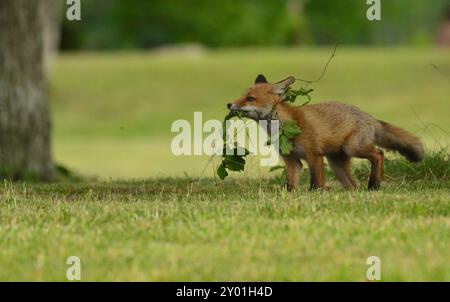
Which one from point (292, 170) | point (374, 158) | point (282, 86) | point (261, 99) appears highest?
point (282, 86)

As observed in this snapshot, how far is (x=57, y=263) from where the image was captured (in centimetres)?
706

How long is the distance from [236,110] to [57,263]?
3.49 meters

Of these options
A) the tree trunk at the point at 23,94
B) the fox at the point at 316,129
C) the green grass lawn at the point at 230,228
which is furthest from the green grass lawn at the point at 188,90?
the fox at the point at 316,129

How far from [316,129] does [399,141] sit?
1176mm

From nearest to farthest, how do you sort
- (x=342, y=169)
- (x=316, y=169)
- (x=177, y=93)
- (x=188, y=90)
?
(x=316, y=169)
(x=342, y=169)
(x=177, y=93)
(x=188, y=90)

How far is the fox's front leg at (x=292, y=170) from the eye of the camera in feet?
34.1

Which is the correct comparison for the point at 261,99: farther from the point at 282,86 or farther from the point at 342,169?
the point at 342,169

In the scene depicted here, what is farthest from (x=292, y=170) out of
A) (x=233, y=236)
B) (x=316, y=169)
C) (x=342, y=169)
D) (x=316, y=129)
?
(x=233, y=236)

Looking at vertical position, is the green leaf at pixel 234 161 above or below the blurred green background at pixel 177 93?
Answer: above

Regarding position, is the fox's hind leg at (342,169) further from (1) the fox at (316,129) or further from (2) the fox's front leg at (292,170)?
(2) the fox's front leg at (292,170)

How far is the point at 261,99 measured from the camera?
10.2 m

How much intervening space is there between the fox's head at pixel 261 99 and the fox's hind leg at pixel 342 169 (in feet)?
2.99
